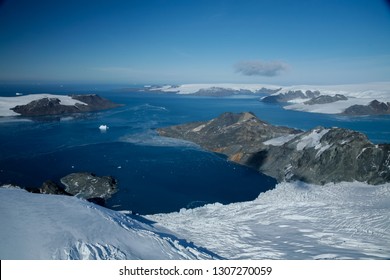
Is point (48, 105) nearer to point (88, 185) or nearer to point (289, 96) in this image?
point (88, 185)

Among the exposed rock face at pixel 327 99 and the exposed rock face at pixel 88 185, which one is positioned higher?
the exposed rock face at pixel 327 99

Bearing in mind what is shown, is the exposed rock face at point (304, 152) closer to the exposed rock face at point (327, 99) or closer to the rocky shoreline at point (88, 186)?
the rocky shoreline at point (88, 186)

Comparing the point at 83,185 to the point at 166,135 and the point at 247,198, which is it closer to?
the point at 247,198

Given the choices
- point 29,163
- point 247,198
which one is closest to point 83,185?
point 29,163

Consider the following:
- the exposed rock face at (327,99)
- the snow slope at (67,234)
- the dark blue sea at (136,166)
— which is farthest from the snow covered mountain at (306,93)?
the snow slope at (67,234)

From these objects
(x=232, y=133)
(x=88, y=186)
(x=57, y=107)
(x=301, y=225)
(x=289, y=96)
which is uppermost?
(x=289, y=96)

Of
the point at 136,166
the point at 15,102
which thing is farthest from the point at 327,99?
the point at 15,102

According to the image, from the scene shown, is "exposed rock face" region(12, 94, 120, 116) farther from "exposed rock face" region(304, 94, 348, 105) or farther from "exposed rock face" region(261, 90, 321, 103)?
"exposed rock face" region(304, 94, 348, 105)
